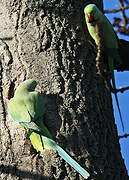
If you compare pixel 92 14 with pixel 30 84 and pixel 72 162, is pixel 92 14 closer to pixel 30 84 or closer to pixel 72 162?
pixel 30 84

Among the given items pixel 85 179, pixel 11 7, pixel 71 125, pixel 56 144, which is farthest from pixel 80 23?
pixel 85 179

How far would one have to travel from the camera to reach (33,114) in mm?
2049

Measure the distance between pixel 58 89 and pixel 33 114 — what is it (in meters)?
0.25

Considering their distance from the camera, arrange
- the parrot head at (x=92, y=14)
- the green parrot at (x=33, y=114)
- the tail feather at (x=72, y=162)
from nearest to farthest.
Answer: the tail feather at (x=72, y=162), the green parrot at (x=33, y=114), the parrot head at (x=92, y=14)

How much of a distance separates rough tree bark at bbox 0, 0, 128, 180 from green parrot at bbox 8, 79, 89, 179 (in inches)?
2.6

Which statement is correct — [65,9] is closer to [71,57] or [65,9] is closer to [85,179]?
[71,57]

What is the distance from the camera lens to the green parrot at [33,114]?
2015mm

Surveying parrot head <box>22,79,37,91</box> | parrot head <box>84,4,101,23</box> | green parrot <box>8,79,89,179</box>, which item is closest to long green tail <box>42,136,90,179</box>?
green parrot <box>8,79,89,179</box>

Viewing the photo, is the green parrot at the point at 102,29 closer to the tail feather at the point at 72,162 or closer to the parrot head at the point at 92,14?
the parrot head at the point at 92,14

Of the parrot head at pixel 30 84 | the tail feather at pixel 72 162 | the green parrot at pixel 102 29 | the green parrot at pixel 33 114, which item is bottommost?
the tail feather at pixel 72 162

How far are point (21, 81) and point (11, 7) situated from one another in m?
0.56

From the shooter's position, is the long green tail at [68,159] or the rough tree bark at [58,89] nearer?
the long green tail at [68,159]

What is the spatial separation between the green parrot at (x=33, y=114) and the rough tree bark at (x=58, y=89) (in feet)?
0.21

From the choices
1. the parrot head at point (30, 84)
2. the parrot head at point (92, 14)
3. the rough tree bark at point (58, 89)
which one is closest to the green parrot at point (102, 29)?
the parrot head at point (92, 14)
